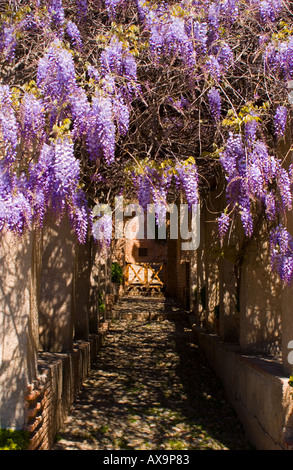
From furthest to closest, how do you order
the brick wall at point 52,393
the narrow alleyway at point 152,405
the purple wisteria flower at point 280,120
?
the narrow alleyway at point 152,405
the purple wisteria flower at point 280,120
the brick wall at point 52,393

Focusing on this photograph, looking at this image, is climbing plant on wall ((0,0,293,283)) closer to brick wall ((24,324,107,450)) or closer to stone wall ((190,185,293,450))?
stone wall ((190,185,293,450))

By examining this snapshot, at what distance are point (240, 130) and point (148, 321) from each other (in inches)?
343

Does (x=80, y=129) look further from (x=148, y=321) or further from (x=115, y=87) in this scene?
(x=148, y=321)

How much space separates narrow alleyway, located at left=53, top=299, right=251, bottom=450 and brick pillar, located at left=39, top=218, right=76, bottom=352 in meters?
0.77

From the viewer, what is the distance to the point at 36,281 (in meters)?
3.97

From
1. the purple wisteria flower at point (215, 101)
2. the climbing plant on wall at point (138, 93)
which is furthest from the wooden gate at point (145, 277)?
the purple wisteria flower at point (215, 101)

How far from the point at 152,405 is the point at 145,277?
13.0 metres

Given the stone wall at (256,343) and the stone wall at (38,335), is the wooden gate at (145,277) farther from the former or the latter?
the stone wall at (38,335)

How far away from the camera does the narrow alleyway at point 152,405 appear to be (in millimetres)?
4488

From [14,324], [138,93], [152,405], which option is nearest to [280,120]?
[138,93]

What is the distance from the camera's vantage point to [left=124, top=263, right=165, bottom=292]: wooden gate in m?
18.5

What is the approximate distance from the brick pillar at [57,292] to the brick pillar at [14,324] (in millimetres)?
1861

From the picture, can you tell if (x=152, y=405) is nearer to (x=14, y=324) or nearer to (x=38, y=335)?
(x=38, y=335)

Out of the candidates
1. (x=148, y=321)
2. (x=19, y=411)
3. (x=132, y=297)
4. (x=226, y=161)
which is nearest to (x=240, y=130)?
(x=226, y=161)
